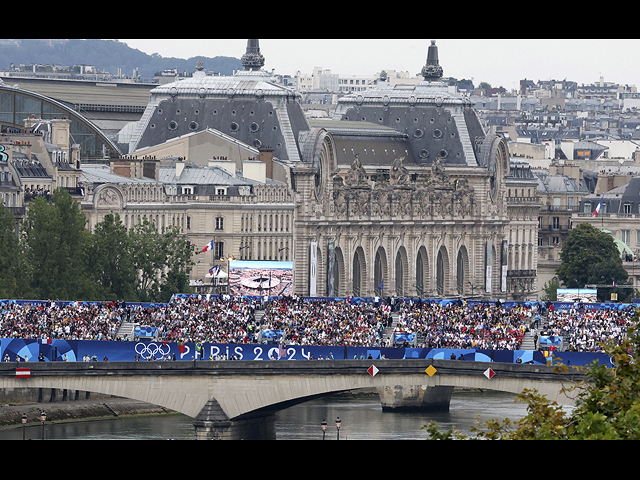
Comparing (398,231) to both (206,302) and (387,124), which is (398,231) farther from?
(206,302)

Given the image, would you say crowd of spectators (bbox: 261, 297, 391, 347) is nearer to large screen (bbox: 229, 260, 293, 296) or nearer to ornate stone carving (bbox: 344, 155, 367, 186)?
large screen (bbox: 229, 260, 293, 296)

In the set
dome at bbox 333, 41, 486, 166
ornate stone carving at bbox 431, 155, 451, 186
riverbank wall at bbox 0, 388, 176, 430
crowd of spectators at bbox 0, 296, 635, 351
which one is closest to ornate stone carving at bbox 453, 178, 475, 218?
ornate stone carving at bbox 431, 155, 451, 186

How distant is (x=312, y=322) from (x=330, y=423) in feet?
31.1

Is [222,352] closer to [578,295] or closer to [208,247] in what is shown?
[208,247]

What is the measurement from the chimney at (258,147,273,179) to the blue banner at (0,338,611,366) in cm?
7157

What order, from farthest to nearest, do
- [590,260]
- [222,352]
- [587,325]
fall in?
[590,260] < [587,325] < [222,352]

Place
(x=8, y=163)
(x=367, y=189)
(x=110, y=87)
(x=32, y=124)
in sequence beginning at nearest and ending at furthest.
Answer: (x=8, y=163), (x=32, y=124), (x=367, y=189), (x=110, y=87)

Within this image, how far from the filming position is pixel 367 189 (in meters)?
166

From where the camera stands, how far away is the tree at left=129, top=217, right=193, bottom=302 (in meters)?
117

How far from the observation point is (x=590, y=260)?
162625mm

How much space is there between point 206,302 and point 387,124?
330 ft

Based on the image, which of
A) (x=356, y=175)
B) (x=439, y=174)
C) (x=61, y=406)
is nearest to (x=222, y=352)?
(x=61, y=406)
